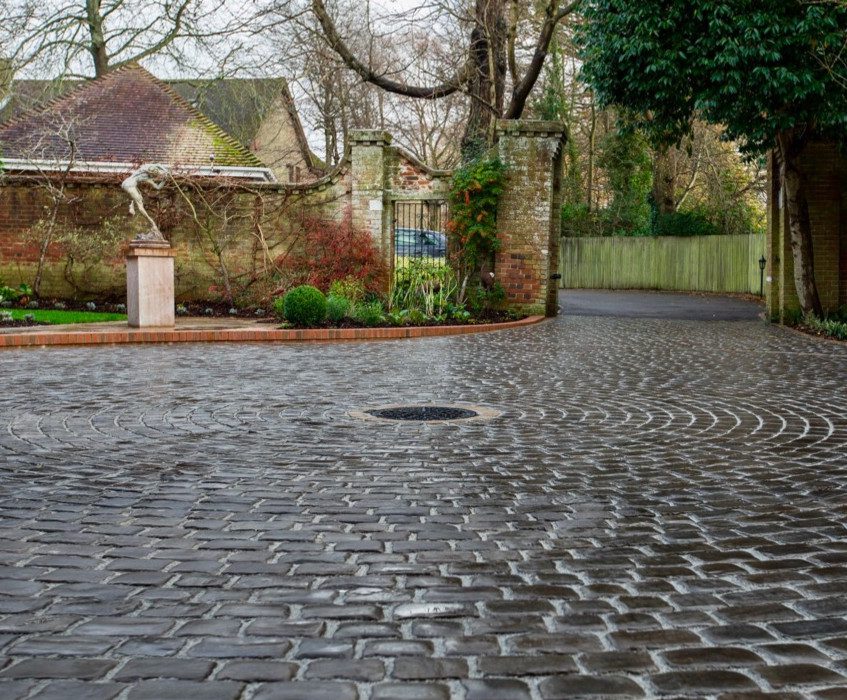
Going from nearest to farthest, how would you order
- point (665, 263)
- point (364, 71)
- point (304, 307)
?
point (304, 307) → point (364, 71) → point (665, 263)

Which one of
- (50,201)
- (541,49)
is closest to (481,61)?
(541,49)

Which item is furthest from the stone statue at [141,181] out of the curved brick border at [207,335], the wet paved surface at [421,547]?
the wet paved surface at [421,547]

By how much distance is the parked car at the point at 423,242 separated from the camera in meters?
19.1

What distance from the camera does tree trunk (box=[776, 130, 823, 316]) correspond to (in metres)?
16.7

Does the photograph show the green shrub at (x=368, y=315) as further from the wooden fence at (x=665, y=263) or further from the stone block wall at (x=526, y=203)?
the wooden fence at (x=665, y=263)

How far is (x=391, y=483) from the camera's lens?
16.3ft

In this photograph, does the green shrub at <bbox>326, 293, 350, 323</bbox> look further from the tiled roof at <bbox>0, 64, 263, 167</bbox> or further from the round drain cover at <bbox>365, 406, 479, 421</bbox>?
the round drain cover at <bbox>365, 406, 479, 421</bbox>

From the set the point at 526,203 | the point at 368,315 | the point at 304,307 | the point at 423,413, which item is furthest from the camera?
the point at 526,203

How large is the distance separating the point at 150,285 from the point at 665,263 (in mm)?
24743

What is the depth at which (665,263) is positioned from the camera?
3556 centimetres

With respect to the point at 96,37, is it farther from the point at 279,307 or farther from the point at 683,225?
the point at 683,225

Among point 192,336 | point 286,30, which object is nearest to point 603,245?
point 286,30

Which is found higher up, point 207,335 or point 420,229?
point 420,229

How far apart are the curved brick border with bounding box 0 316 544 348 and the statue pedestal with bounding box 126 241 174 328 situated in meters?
0.58
